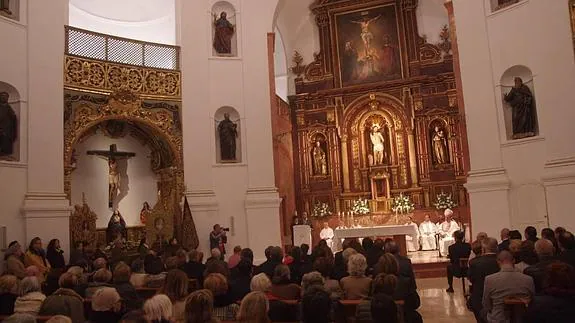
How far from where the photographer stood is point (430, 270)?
1500 cm

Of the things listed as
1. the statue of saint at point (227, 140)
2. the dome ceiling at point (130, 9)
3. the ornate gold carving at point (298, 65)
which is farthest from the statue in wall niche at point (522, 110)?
the dome ceiling at point (130, 9)

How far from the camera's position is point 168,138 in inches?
622

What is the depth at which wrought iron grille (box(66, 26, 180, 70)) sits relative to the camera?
14484mm

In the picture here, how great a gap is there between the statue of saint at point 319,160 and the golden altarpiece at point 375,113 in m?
0.04

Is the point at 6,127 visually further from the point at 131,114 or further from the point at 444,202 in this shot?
the point at 444,202

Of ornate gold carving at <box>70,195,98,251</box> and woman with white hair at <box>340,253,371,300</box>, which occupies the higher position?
ornate gold carving at <box>70,195,98,251</box>

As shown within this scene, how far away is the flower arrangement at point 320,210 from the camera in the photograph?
21.8 m

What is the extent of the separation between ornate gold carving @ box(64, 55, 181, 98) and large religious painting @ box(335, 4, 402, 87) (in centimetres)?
897

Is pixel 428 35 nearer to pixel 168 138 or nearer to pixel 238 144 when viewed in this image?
pixel 238 144

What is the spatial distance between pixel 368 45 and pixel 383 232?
948 centimetres

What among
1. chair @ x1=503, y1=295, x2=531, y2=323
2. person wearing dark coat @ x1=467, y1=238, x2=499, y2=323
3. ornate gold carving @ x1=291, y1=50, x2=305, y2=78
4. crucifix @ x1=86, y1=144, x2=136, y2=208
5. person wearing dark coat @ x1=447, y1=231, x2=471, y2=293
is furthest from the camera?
ornate gold carving @ x1=291, y1=50, x2=305, y2=78

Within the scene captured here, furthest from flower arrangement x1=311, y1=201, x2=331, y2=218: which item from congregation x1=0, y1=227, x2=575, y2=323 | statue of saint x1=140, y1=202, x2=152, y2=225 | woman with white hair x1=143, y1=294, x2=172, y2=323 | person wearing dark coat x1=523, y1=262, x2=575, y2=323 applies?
woman with white hair x1=143, y1=294, x2=172, y2=323

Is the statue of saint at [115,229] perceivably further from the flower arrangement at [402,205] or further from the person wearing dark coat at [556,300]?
the person wearing dark coat at [556,300]

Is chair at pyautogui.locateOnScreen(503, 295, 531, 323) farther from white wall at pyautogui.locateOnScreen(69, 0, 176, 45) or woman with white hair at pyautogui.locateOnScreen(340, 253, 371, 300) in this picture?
white wall at pyautogui.locateOnScreen(69, 0, 176, 45)
